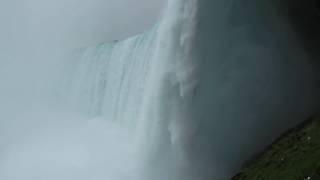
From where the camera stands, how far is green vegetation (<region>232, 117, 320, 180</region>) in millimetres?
13125

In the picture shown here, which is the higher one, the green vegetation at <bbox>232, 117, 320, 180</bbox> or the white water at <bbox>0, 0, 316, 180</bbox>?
the white water at <bbox>0, 0, 316, 180</bbox>

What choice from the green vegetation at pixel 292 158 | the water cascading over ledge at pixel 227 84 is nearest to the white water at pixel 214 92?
the water cascading over ledge at pixel 227 84

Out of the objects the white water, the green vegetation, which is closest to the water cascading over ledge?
the white water

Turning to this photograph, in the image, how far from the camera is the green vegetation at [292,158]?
517 inches

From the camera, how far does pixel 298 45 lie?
1766 cm

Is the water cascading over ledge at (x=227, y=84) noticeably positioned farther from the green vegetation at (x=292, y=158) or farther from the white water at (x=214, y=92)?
the green vegetation at (x=292, y=158)

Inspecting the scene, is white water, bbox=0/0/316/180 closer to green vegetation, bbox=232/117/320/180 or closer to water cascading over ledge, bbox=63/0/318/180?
water cascading over ledge, bbox=63/0/318/180

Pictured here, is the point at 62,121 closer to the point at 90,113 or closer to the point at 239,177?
the point at 90,113

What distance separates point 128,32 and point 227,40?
82.7 ft

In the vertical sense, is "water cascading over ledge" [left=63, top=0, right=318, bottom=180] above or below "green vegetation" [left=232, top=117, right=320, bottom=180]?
above

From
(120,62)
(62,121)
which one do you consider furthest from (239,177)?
(62,121)

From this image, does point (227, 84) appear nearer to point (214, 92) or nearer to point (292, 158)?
point (214, 92)

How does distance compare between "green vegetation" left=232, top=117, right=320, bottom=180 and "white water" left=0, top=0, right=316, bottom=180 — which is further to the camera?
"white water" left=0, top=0, right=316, bottom=180

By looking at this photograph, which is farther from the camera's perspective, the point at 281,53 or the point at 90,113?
the point at 90,113
